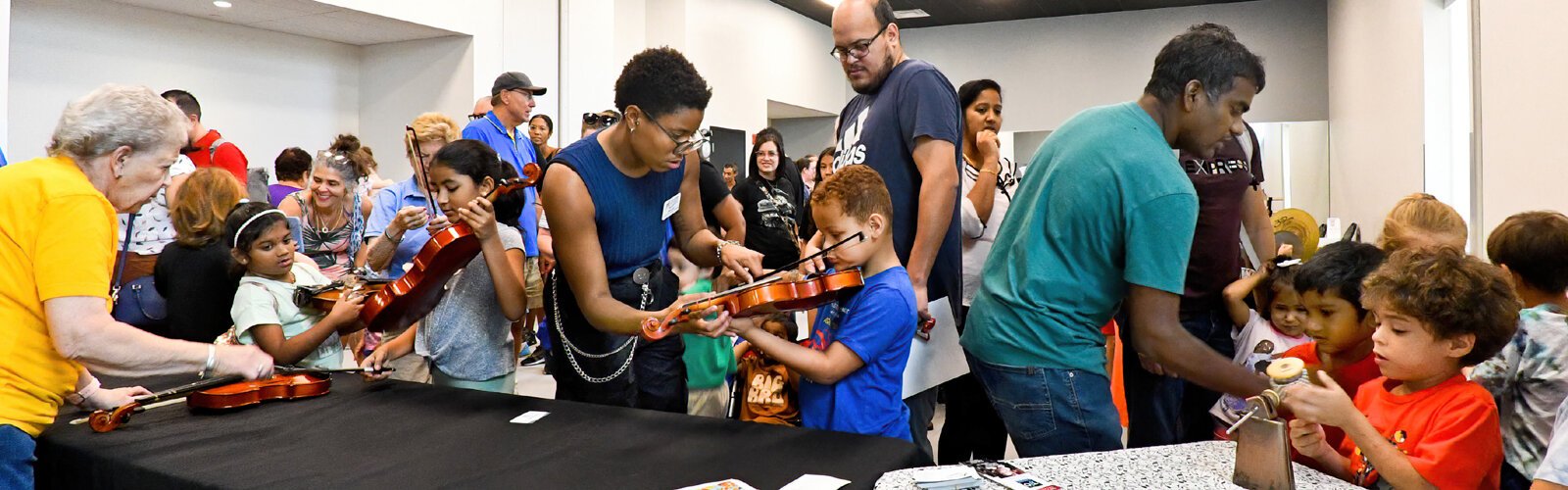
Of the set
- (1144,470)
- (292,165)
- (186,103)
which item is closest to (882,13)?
(1144,470)

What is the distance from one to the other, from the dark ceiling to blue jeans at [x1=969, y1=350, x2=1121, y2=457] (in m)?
9.28

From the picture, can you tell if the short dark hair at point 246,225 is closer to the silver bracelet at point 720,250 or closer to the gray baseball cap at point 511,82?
the silver bracelet at point 720,250

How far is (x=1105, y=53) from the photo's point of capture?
463 inches

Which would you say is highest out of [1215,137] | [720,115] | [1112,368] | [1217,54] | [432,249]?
[720,115]

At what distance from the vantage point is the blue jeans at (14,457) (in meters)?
2.00

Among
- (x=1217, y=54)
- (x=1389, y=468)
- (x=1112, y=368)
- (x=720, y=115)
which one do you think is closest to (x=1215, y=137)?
(x=1217, y=54)

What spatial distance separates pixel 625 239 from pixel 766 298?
496 mm

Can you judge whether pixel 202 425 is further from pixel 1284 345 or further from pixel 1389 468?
pixel 1284 345

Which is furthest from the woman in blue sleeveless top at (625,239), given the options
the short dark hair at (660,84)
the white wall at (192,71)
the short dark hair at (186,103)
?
the white wall at (192,71)

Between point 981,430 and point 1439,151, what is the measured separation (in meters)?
4.94

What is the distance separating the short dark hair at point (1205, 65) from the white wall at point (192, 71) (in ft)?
21.7

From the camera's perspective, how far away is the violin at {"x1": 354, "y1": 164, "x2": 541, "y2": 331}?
2602mm

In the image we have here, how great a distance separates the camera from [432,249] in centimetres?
260

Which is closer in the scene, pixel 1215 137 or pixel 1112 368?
pixel 1215 137
